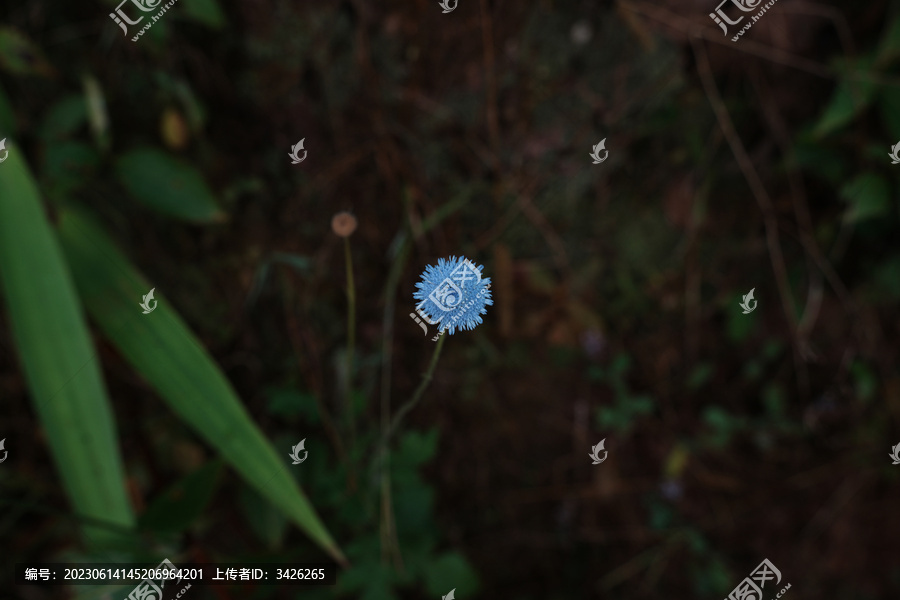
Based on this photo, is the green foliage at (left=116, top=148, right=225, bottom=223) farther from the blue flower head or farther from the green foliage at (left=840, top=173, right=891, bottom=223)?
the green foliage at (left=840, top=173, right=891, bottom=223)

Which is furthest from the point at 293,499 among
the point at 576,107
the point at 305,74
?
the point at 576,107

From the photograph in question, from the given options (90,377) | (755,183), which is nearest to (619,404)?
(755,183)

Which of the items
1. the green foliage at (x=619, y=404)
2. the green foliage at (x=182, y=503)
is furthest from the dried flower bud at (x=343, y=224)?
the green foliage at (x=619, y=404)

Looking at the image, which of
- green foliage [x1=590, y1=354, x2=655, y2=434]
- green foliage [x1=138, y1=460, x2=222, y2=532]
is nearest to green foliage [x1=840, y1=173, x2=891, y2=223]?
green foliage [x1=590, y1=354, x2=655, y2=434]

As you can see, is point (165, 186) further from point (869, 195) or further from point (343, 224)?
point (869, 195)

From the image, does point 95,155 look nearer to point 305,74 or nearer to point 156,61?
point 156,61

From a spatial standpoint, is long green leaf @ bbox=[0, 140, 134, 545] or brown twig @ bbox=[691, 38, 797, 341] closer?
long green leaf @ bbox=[0, 140, 134, 545]
